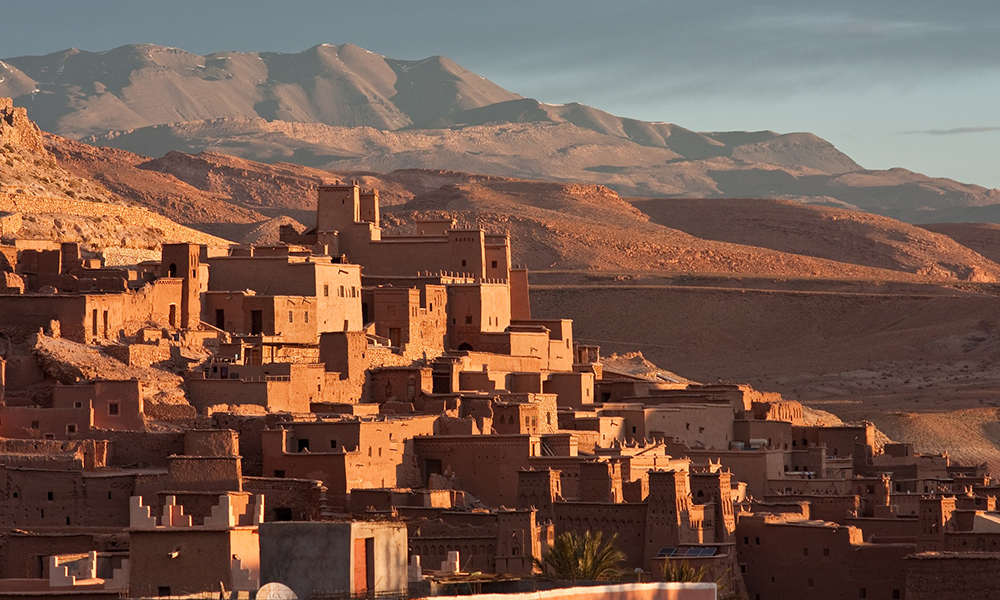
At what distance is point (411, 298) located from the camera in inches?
2035

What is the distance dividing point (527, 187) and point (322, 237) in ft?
351

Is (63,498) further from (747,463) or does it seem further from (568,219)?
(568,219)

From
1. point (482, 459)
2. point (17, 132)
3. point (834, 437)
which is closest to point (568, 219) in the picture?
point (17, 132)

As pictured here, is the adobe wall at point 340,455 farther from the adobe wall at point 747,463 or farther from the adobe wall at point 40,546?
the adobe wall at point 747,463

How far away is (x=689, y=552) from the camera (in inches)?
1499

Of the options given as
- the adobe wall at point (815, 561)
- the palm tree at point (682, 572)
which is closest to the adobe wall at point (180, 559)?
the palm tree at point (682, 572)

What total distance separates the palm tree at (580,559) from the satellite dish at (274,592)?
13.9 metres

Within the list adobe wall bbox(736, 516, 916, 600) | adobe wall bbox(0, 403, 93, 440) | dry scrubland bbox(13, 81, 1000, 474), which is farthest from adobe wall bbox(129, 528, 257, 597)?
dry scrubland bbox(13, 81, 1000, 474)

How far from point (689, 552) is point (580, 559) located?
15.0 feet

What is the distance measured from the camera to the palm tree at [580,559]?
109 ft

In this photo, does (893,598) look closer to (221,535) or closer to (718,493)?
(718,493)

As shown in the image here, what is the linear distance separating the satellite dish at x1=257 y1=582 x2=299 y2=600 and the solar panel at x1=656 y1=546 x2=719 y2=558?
63.7 feet

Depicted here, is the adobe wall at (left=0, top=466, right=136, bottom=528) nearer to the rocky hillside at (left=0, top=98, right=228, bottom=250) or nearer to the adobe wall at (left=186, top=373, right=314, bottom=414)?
the adobe wall at (left=186, top=373, right=314, bottom=414)

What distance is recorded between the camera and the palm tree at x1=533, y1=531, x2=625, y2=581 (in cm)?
3316
